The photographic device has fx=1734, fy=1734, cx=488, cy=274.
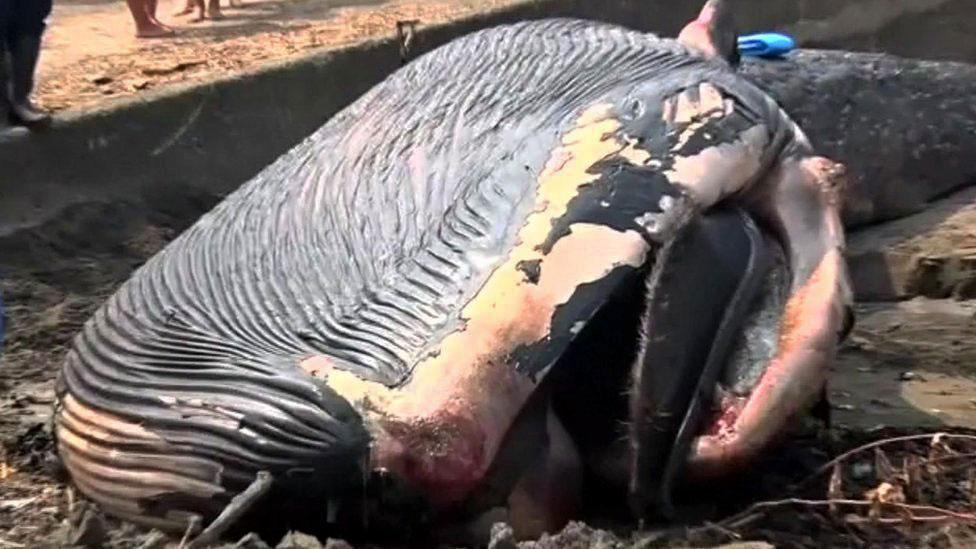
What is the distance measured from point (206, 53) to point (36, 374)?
3.93m

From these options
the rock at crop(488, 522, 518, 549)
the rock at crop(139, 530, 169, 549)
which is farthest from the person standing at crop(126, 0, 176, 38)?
the rock at crop(488, 522, 518, 549)

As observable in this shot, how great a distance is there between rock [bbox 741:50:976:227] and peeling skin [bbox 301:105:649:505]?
2395 mm

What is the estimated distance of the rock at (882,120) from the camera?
657 cm

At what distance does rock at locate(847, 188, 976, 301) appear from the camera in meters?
6.21

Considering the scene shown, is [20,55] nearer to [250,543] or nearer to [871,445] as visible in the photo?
[250,543]

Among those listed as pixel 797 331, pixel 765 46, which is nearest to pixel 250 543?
pixel 797 331

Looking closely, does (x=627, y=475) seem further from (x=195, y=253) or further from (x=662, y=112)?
(x=195, y=253)

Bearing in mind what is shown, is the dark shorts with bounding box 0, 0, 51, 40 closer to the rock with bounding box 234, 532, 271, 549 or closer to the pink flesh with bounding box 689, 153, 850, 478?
the pink flesh with bounding box 689, 153, 850, 478

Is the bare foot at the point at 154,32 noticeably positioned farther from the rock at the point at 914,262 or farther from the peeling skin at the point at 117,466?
the peeling skin at the point at 117,466

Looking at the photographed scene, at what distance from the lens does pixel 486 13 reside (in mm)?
9320

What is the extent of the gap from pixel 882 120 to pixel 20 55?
3.57 m

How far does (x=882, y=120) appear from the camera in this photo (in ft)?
22.3

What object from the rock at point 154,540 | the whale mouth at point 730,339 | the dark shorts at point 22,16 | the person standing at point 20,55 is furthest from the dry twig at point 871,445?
the dark shorts at point 22,16

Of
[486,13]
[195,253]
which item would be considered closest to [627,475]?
[195,253]
